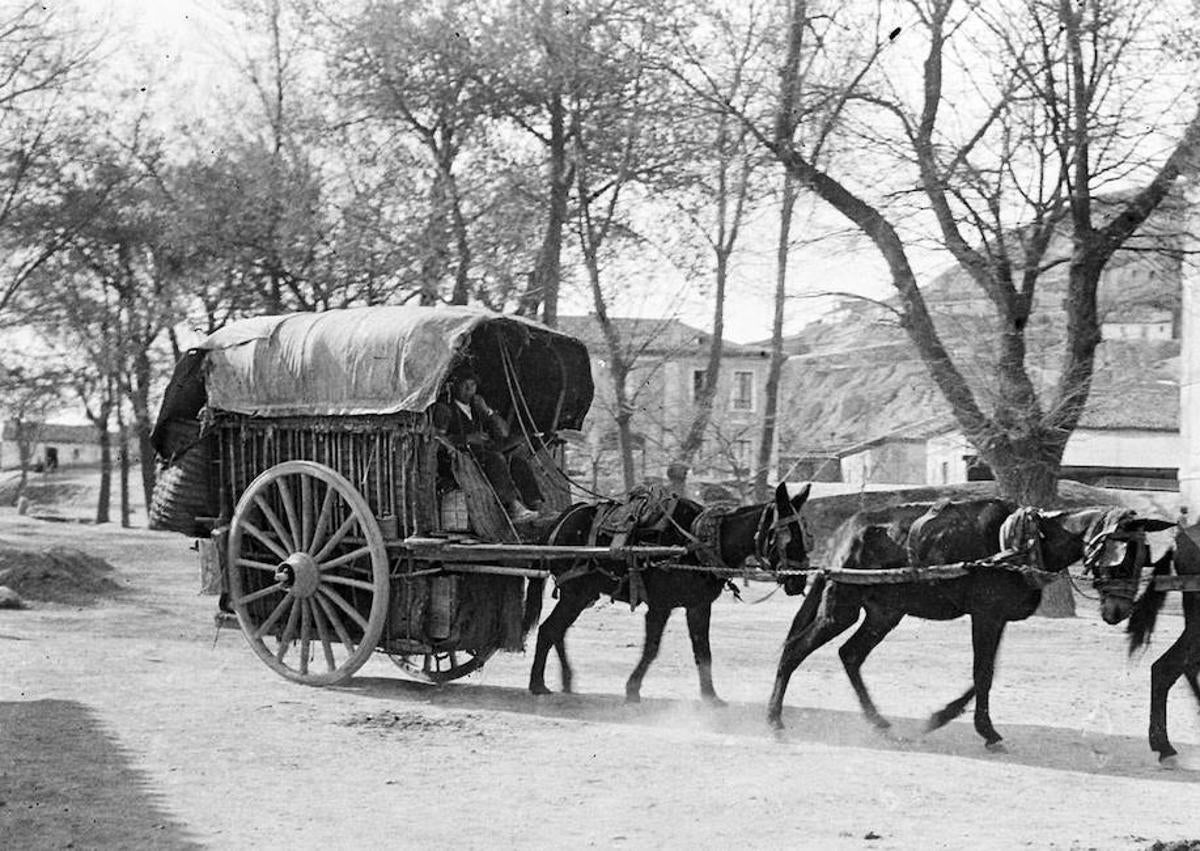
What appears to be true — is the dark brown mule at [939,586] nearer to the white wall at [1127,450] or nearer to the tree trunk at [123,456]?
the white wall at [1127,450]

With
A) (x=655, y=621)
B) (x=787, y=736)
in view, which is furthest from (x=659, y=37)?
(x=787, y=736)

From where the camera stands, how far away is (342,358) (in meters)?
11.5

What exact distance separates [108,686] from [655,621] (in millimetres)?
4425

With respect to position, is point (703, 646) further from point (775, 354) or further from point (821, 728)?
point (775, 354)

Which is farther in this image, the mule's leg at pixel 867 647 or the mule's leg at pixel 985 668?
the mule's leg at pixel 867 647

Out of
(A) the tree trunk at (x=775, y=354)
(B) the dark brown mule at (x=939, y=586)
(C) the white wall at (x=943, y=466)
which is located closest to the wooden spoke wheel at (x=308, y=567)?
(B) the dark brown mule at (x=939, y=586)

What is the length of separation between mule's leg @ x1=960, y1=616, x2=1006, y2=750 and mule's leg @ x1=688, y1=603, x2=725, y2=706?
2182mm

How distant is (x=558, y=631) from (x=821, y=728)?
2321mm

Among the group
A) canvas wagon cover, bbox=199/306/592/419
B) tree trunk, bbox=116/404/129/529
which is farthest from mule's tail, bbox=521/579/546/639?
tree trunk, bbox=116/404/129/529

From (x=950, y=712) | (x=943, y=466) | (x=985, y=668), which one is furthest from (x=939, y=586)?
(x=943, y=466)

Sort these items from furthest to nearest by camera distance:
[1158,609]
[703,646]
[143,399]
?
[143,399] < [703,646] < [1158,609]

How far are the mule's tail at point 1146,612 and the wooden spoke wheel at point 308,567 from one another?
17.2 ft

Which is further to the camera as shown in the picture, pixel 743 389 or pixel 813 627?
pixel 743 389

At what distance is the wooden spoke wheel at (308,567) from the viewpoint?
1134cm
